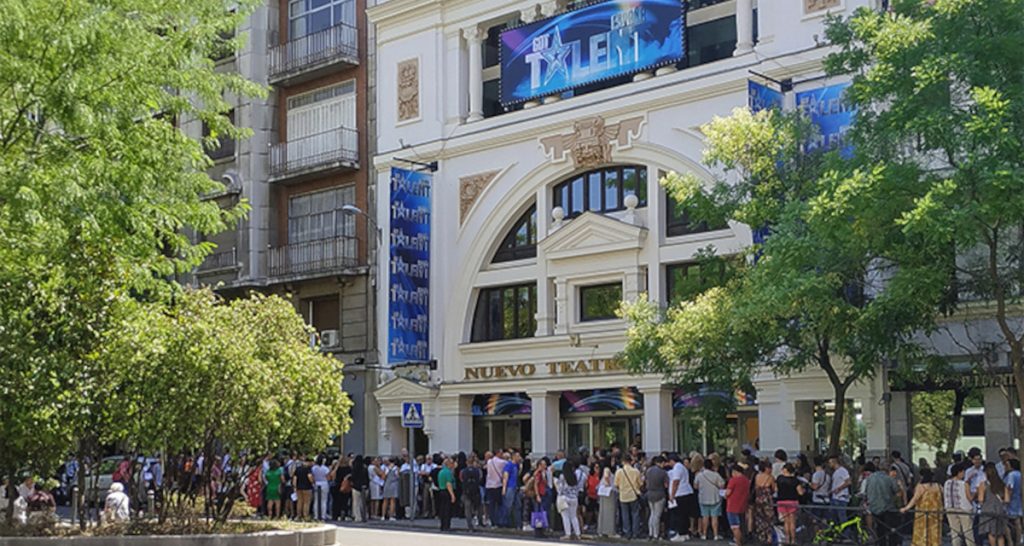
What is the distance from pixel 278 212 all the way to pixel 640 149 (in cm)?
1404

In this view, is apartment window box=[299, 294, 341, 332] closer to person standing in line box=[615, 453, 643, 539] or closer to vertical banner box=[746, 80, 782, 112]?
vertical banner box=[746, 80, 782, 112]

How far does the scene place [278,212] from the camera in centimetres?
4234

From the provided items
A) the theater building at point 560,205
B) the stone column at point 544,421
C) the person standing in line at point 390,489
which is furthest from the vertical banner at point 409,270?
the person standing in line at point 390,489

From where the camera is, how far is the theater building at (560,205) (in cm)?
3073

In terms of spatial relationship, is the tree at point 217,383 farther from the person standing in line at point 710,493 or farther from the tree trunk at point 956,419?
the tree trunk at point 956,419

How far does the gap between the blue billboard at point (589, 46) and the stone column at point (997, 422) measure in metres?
10.7

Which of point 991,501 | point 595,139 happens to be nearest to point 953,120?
point 991,501

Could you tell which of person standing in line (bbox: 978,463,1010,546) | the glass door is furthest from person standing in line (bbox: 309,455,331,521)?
person standing in line (bbox: 978,463,1010,546)

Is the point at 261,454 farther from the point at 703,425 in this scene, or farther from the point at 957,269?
the point at 703,425

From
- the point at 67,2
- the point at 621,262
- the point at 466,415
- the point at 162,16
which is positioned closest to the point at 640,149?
the point at 621,262

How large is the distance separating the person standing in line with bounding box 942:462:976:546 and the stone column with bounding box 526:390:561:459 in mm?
13102

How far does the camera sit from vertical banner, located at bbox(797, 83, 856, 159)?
997 inches

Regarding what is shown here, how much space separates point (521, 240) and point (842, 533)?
52.6ft

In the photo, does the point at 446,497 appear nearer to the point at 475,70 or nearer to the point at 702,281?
the point at 702,281
